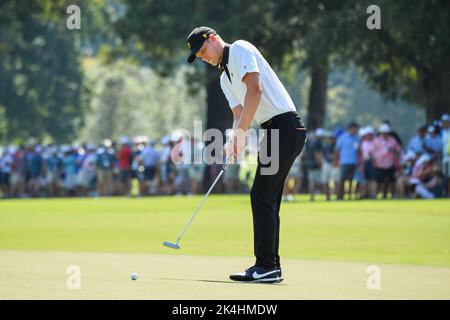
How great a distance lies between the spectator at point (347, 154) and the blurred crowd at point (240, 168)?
0.03m

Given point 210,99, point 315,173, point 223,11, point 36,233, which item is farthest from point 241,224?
point 210,99

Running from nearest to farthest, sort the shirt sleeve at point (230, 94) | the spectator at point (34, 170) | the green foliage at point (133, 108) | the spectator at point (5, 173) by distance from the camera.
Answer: the shirt sleeve at point (230, 94) → the spectator at point (34, 170) → the spectator at point (5, 173) → the green foliage at point (133, 108)

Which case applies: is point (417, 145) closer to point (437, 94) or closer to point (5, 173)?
point (437, 94)

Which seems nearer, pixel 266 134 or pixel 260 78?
pixel 260 78

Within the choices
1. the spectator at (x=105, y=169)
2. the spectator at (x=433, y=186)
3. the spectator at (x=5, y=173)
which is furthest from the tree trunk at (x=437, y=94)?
the spectator at (x=5, y=173)

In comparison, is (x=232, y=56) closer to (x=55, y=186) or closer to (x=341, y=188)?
(x=341, y=188)

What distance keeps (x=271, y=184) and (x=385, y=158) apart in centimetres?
1944

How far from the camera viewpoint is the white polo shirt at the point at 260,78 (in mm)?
9789

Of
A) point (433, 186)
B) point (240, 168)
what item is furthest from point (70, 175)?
point (433, 186)

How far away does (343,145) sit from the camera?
2895 centimetres

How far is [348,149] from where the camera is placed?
28.9 meters

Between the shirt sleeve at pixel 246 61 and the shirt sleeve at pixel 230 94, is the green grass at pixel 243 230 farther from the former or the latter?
the shirt sleeve at pixel 246 61

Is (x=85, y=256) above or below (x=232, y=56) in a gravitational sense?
below

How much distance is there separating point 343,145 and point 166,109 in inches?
2466
